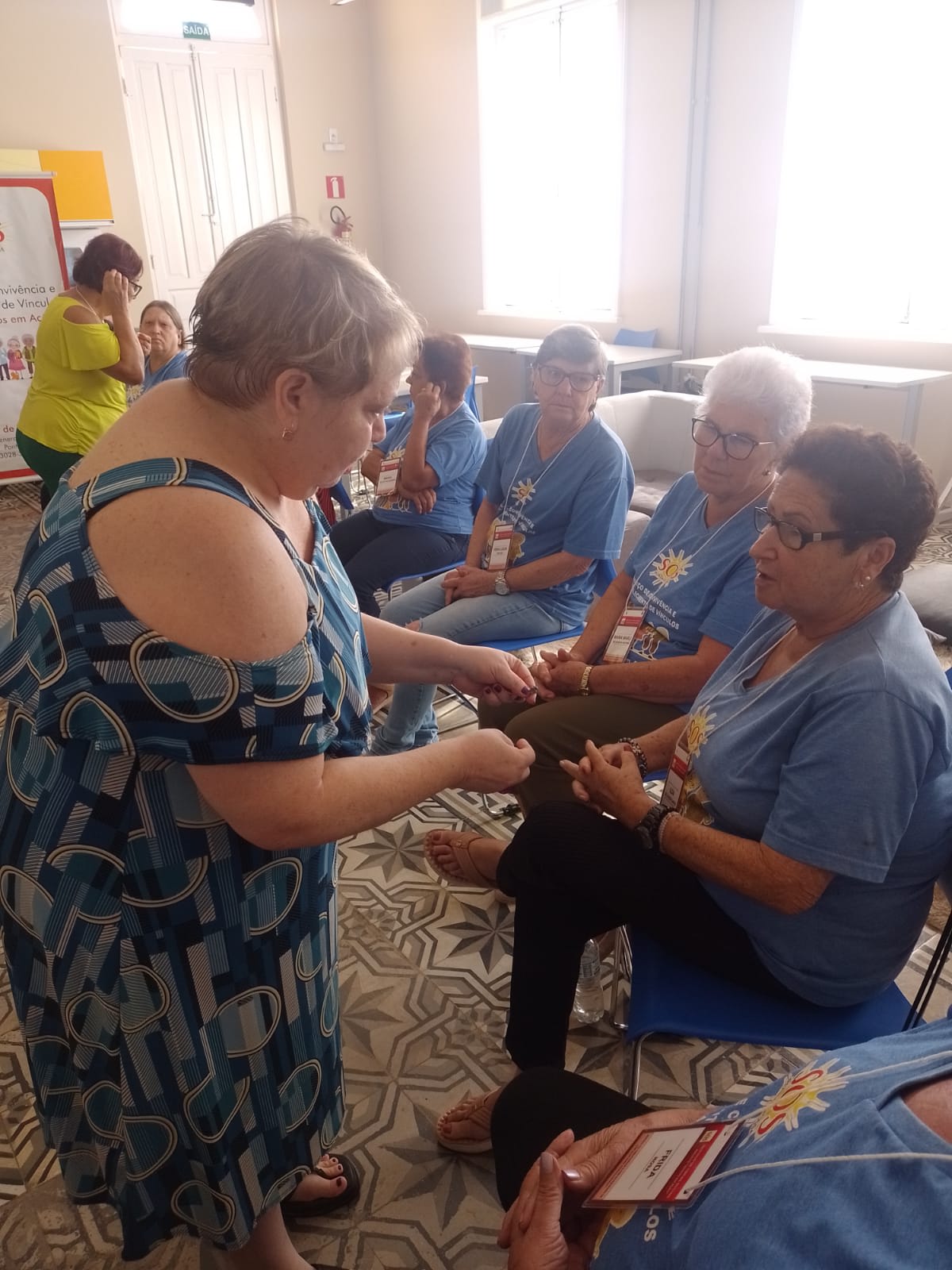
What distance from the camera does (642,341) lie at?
6.75 m

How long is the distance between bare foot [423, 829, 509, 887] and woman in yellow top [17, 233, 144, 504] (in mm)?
2587

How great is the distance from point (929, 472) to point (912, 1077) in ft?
2.81

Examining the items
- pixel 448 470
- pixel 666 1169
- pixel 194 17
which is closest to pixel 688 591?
pixel 666 1169

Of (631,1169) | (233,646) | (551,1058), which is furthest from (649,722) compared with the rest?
(233,646)

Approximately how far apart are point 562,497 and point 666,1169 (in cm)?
194

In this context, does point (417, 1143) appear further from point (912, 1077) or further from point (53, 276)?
point (53, 276)

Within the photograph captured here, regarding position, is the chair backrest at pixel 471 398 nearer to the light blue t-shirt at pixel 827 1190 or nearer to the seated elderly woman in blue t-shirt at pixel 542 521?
the seated elderly woman in blue t-shirt at pixel 542 521

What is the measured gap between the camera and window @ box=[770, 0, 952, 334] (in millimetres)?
5203

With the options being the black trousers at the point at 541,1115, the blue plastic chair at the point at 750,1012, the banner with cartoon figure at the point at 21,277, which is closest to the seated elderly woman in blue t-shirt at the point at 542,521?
the blue plastic chair at the point at 750,1012

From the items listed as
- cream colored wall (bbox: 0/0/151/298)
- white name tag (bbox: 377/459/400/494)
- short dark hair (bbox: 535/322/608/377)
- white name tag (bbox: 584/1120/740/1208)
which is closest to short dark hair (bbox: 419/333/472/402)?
white name tag (bbox: 377/459/400/494)

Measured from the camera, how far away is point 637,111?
21.2ft

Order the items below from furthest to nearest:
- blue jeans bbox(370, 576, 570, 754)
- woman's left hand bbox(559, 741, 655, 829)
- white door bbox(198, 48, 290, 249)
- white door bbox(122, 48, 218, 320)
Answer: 1. white door bbox(198, 48, 290, 249)
2. white door bbox(122, 48, 218, 320)
3. blue jeans bbox(370, 576, 570, 754)
4. woman's left hand bbox(559, 741, 655, 829)

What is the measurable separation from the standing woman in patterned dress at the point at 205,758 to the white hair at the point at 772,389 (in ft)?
3.55

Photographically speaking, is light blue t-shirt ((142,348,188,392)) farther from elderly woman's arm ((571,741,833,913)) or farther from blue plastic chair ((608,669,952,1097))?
blue plastic chair ((608,669,952,1097))
